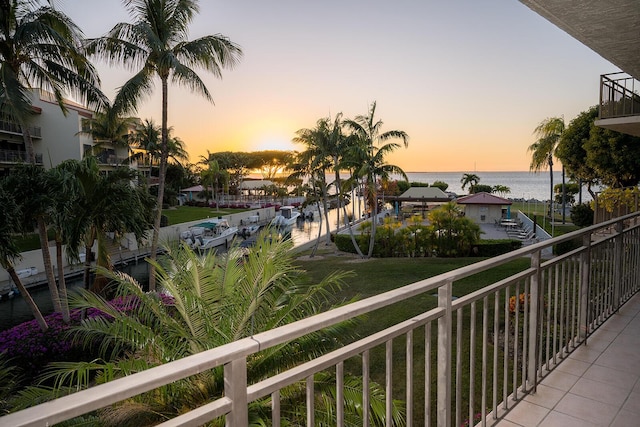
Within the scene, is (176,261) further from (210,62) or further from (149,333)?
(210,62)

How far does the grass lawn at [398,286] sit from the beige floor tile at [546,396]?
235cm

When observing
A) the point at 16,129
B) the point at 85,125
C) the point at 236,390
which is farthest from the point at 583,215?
the point at 16,129

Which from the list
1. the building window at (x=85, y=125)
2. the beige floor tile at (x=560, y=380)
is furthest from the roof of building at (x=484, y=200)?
the beige floor tile at (x=560, y=380)

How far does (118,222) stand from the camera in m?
12.4

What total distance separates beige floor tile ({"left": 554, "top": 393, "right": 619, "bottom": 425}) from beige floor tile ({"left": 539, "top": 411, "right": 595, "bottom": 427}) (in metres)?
0.04

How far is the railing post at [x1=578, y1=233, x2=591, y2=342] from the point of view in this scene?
11.5 feet

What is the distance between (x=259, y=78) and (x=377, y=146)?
8083 mm

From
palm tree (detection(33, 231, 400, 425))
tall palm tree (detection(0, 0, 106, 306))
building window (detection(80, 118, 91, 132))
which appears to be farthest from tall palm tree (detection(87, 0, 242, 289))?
building window (detection(80, 118, 91, 132))

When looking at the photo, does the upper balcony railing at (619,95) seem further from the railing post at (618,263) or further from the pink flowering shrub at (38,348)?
the pink flowering shrub at (38,348)

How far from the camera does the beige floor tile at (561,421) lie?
262 centimetres

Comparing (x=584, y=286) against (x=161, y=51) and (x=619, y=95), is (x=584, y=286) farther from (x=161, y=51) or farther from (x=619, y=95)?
(x=161, y=51)

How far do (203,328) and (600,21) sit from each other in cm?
500

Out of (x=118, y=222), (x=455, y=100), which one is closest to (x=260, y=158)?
(x=455, y=100)

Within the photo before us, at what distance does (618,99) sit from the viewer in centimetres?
1109
